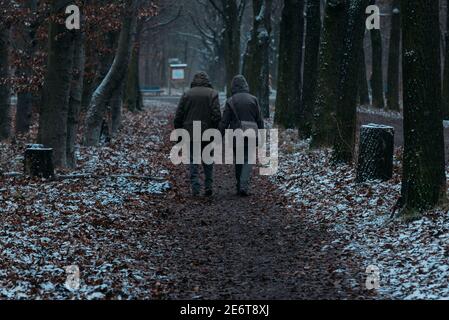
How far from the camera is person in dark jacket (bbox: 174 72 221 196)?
49.0ft

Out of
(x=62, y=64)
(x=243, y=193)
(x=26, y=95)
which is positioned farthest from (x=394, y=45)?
(x=62, y=64)

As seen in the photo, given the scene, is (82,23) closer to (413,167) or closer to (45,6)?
(45,6)

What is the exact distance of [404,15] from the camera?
1045 cm

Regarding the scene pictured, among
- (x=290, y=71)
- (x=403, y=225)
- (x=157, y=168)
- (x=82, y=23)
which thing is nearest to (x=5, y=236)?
(x=403, y=225)

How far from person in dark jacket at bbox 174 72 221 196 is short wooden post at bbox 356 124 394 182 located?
3.04 meters

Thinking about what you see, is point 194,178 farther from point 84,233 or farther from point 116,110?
point 116,110

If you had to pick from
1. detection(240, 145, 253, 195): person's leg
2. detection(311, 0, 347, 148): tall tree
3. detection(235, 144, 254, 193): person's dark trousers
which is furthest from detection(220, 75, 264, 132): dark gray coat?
detection(311, 0, 347, 148): tall tree

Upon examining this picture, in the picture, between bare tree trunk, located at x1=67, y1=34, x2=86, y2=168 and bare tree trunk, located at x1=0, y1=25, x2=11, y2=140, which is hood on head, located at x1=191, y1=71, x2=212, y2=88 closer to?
bare tree trunk, located at x1=67, y1=34, x2=86, y2=168

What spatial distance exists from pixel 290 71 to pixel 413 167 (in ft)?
54.3

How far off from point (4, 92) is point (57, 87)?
23.2 ft

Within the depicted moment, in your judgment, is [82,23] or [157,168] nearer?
[82,23]
